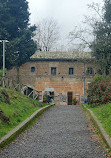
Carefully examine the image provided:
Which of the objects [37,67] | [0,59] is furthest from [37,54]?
[0,59]

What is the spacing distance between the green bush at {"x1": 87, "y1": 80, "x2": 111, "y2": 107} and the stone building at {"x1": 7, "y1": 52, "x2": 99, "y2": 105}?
15324 millimetres

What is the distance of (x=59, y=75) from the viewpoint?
3372cm

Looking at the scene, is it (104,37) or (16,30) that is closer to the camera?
(104,37)

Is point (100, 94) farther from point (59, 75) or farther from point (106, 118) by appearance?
point (59, 75)

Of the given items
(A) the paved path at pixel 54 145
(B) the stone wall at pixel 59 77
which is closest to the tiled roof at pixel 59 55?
(B) the stone wall at pixel 59 77

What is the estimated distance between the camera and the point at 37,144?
6754mm

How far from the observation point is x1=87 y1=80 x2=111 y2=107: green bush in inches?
634

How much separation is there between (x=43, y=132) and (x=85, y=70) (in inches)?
1013

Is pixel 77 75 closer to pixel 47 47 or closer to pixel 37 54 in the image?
pixel 37 54

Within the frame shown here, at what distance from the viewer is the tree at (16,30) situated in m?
26.0

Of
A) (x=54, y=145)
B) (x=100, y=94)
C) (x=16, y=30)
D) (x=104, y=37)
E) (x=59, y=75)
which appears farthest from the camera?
(x=59, y=75)

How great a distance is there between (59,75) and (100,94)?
17.2 meters

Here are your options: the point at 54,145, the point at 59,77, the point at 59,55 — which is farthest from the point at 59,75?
the point at 54,145

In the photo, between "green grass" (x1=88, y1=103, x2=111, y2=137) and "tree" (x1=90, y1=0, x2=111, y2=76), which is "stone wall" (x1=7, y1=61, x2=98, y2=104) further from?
"green grass" (x1=88, y1=103, x2=111, y2=137)
